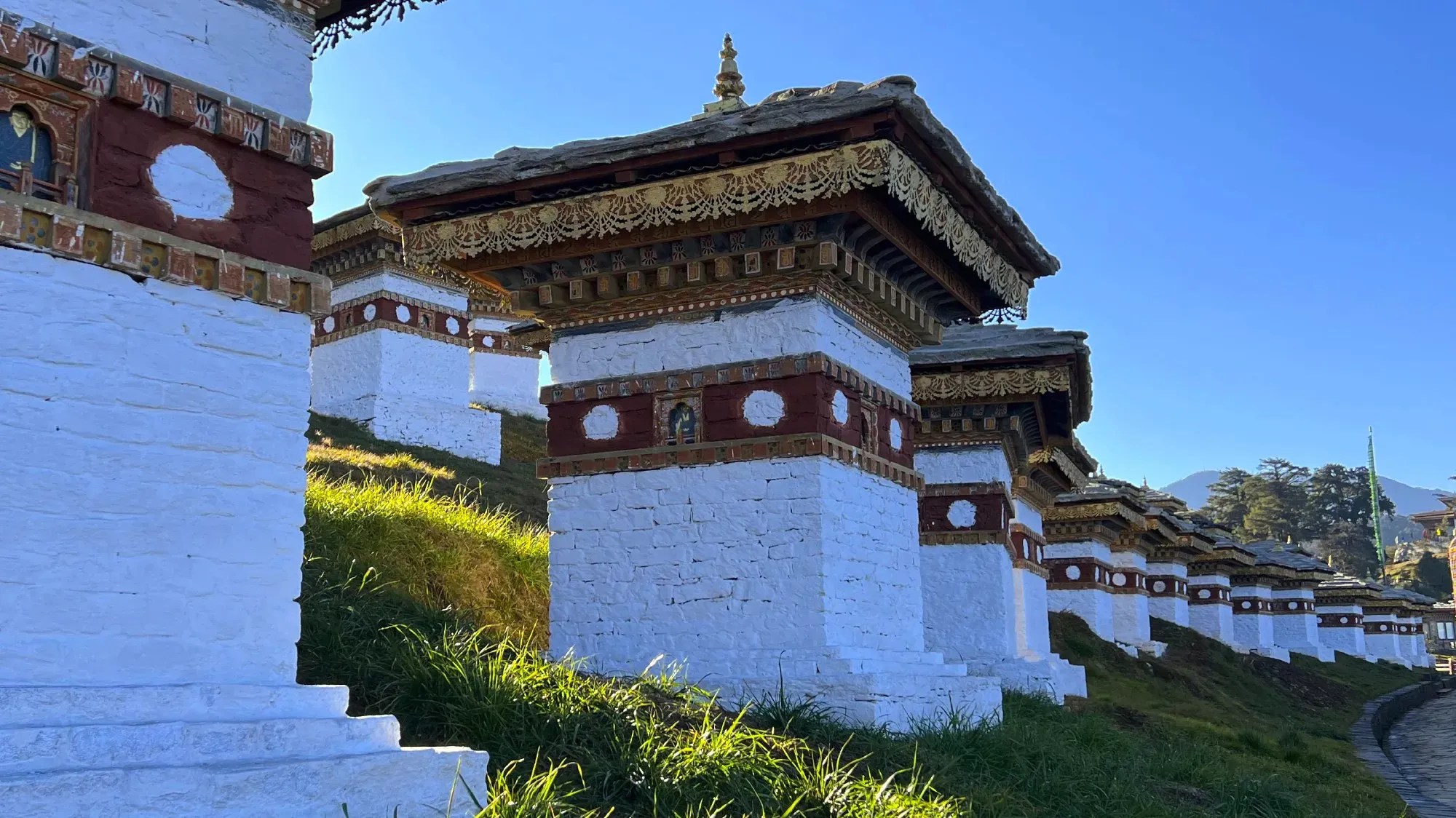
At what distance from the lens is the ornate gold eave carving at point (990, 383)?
11844 mm

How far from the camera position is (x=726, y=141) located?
7.68 meters

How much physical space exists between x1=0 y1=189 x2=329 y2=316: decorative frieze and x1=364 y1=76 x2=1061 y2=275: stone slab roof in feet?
9.43

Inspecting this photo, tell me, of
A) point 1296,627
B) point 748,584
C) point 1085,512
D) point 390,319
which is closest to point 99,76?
point 748,584

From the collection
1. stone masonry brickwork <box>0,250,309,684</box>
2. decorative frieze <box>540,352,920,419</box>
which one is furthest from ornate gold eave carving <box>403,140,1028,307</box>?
stone masonry brickwork <box>0,250,309,684</box>

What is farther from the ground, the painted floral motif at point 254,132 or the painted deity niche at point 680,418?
the painted floral motif at point 254,132

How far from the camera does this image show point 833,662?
773 centimetres

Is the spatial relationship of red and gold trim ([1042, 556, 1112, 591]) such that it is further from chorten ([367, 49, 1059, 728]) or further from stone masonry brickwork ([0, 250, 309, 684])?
stone masonry brickwork ([0, 250, 309, 684])

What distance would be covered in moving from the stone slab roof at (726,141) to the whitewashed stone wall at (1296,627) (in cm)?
3758

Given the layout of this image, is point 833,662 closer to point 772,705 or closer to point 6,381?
point 772,705

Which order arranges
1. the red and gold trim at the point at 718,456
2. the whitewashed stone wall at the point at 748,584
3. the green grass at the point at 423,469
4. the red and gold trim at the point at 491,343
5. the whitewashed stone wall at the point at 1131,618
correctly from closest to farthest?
1. the whitewashed stone wall at the point at 748,584
2. the red and gold trim at the point at 718,456
3. the green grass at the point at 423,469
4. the whitewashed stone wall at the point at 1131,618
5. the red and gold trim at the point at 491,343

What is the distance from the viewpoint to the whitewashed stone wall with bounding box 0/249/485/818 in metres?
4.19

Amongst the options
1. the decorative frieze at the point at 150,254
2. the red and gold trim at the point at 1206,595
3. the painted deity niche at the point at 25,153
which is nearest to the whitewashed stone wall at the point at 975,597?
the decorative frieze at the point at 150,254

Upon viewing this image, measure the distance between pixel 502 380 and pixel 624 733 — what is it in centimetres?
2231

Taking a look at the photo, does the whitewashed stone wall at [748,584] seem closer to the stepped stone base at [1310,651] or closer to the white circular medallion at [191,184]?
the white circular medallion at [191,184]
